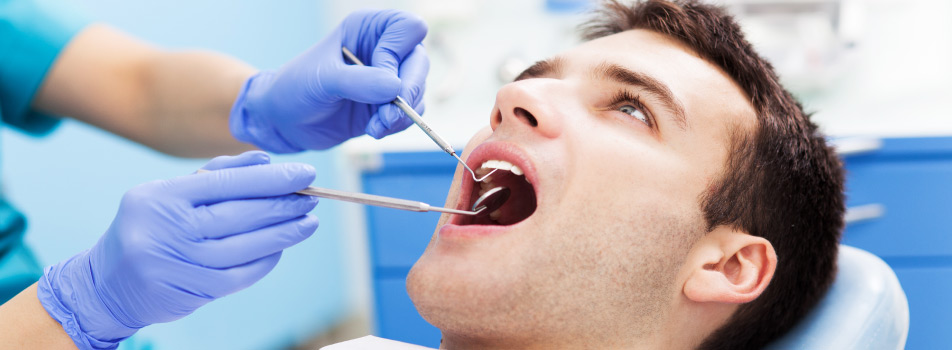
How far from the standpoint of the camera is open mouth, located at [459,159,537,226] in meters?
1.04

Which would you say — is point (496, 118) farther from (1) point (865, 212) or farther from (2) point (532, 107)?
(1) point (865, 212)

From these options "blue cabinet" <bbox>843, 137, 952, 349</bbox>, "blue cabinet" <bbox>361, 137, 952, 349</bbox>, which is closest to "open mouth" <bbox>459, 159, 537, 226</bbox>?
"blue cabinet" <bbox>361, 137, 952, 349</bbox>

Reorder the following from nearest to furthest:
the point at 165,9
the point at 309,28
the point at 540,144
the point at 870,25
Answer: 1. the point at 540,144
2. the point at 165,9
3. the point at 870,25
4. the point at 309,28

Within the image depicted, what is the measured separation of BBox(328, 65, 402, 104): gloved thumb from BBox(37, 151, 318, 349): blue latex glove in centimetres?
19

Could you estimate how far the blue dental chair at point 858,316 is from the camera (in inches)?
39.1

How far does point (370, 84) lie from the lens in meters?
1.00

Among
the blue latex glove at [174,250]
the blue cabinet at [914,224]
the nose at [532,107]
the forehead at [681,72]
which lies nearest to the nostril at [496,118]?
the nose at [532,107]

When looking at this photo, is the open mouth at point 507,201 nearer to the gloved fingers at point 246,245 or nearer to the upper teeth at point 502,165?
the upper teeth at point 502,165

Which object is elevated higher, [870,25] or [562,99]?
[870,25]

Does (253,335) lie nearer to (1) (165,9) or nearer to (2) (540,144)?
(1) (165,9)

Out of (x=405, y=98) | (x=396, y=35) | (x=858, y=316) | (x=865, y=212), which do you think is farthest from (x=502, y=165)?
(x=865, y=212)

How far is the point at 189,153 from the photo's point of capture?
1.40 meters

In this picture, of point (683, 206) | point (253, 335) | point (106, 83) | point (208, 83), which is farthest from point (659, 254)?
point (253, 335)

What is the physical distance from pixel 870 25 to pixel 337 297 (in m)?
2.27
